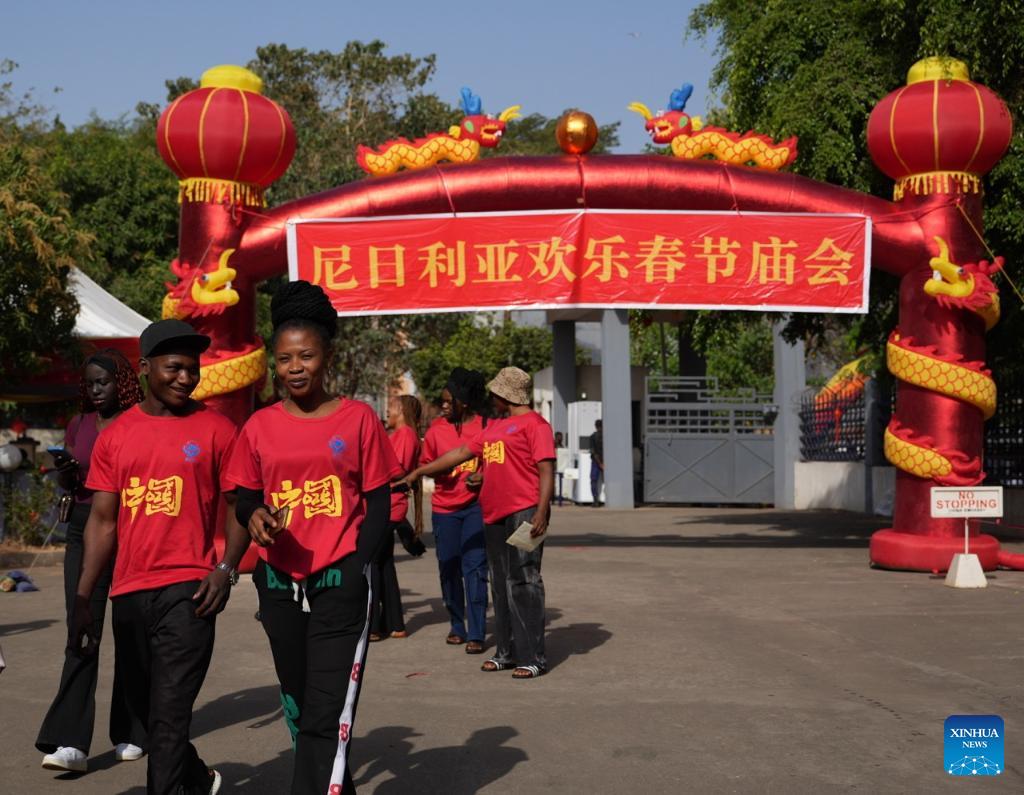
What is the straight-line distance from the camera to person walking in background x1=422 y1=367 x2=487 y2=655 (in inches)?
375

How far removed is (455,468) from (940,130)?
22.1ft

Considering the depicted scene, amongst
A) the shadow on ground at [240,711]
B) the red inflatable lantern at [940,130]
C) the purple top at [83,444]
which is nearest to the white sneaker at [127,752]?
the shadow on ground at [240,711]

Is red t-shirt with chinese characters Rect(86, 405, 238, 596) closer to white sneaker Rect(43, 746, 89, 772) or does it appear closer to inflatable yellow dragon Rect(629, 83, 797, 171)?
white sneaker Rect(43, 746, 89, 772)

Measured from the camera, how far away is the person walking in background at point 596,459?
27502 mm

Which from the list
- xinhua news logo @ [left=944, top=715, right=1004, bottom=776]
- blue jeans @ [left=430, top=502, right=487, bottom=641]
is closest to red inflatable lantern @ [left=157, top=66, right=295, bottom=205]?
blue jeans @ [left=430, top=502, right=487, bottom=641]

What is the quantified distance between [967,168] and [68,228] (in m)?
10.7

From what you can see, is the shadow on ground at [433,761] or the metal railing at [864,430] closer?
the shadow on ground at [433,761]

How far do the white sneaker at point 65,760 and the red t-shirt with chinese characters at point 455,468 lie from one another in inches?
148

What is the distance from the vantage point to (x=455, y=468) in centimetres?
941

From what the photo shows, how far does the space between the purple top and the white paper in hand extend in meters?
2.56

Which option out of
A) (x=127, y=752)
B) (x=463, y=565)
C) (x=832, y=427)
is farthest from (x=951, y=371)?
(x=832, y=427)

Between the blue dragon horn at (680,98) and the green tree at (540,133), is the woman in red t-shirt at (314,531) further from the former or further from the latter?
the green tree at (540,133)

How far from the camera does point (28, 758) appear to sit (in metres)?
6.34

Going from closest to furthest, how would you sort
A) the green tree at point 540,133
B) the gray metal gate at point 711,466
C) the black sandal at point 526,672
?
the black sandal at point 526,672, the gray metal gate at point 711,466, the green tree at point 540,133
